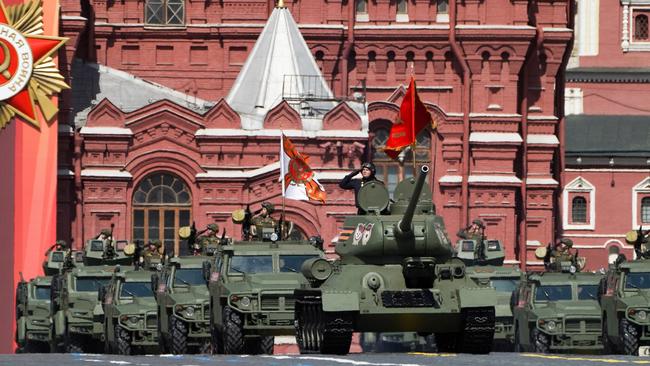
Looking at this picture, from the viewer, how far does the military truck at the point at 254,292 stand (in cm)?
3234

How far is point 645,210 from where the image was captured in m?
83.2

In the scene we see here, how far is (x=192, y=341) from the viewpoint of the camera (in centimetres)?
3466

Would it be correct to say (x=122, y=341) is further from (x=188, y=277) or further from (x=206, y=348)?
(x=206, y=348)

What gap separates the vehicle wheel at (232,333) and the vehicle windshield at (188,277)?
3604 mm

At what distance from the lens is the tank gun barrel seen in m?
28.3

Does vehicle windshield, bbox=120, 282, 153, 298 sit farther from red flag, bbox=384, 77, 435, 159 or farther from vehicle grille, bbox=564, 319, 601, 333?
vehicle grille, bbox=564, 319, 601, 333

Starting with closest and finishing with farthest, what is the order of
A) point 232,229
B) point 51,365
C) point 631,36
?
1. point 51,365
2. point 232,229
3. point 631,36

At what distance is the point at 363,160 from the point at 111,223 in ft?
20.3

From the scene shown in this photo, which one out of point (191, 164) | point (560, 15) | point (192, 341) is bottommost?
point (192, 341)

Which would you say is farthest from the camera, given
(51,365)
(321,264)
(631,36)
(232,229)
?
(631,36)

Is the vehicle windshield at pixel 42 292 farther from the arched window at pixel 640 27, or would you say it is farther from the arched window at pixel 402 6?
the arched window at pixel 640 27

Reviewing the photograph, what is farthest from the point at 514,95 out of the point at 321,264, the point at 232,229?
the point at 321,264

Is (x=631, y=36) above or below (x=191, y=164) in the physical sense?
above

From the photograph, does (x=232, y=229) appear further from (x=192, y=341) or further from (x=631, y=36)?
(x=631, y=36)
